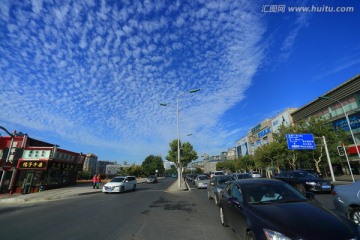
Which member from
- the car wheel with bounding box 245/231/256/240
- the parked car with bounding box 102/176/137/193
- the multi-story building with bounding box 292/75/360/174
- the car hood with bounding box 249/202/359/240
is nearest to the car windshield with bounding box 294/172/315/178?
the car hood with bounding box 249/202/359/240

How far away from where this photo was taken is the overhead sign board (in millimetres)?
30870

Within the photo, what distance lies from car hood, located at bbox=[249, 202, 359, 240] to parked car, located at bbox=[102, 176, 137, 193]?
1836cm

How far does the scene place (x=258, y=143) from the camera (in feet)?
263

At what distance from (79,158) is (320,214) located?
3531 cm

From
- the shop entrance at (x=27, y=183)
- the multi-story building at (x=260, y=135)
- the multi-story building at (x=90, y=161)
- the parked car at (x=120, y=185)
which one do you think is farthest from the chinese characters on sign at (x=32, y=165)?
the multi-story building at (x=90, y=161)

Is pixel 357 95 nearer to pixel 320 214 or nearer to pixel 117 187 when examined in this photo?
pixel 117 187

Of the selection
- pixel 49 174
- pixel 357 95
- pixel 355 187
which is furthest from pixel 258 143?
pixel 355 187

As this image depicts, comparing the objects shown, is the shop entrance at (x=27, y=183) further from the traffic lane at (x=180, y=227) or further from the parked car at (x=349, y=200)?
the parked car at (x=349, y=200)

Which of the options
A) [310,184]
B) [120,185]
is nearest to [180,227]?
[310,184]

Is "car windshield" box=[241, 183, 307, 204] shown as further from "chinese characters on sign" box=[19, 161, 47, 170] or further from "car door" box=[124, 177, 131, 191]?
"chinese characters on sign" box=[19, 161, 47, 170]

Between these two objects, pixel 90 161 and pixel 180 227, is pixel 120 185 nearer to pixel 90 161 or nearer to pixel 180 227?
pixel 180 227

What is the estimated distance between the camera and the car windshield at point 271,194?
4855mm

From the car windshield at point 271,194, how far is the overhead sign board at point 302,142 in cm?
2926

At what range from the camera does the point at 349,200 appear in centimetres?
590
